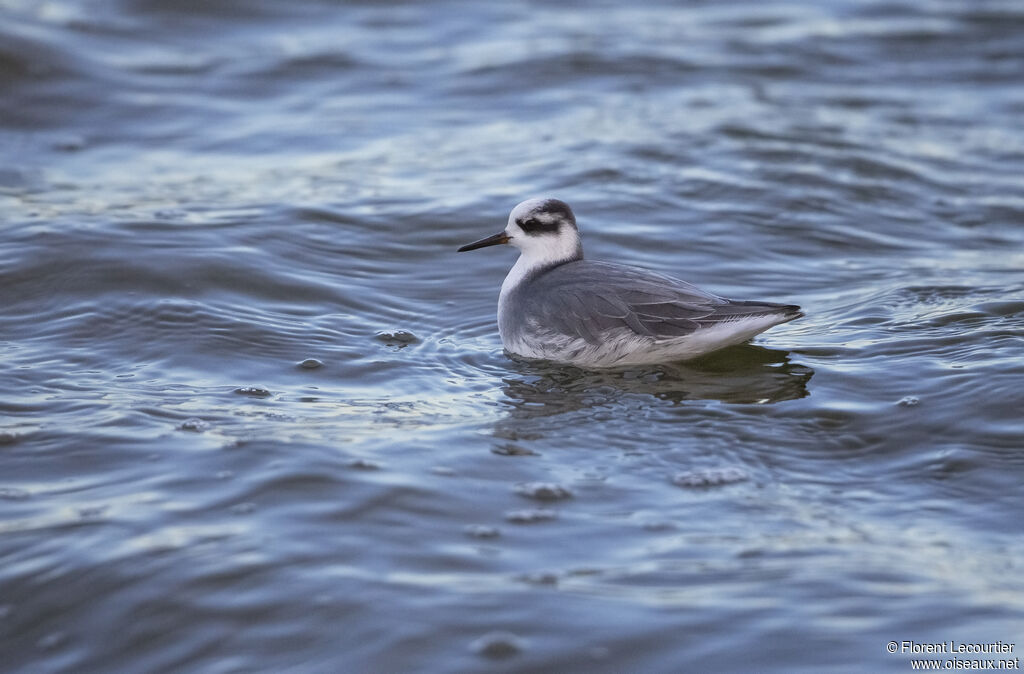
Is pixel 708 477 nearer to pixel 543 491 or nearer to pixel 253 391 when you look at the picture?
pixel 543 491

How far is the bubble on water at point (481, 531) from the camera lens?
4680 millimetres

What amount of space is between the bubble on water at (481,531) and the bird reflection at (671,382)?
3.91 feet

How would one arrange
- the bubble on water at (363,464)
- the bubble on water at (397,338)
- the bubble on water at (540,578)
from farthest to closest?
the bubble on water at (397,338) < the bubble on water at (363,464) < the bubble on water at (540,578)

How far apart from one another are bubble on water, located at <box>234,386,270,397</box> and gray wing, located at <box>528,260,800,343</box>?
4.95 ft

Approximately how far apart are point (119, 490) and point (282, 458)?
683mm

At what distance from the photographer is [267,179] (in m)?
9.83

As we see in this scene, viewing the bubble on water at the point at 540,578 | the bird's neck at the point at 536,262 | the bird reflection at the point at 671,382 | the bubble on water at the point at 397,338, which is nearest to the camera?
the bubble on water at the point at 540,578

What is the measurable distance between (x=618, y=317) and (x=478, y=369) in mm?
823

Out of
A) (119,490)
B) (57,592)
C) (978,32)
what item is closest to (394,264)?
(119,490)

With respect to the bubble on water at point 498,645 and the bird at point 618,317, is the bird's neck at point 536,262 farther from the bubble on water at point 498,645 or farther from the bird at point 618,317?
the bubble on water at point 498,645

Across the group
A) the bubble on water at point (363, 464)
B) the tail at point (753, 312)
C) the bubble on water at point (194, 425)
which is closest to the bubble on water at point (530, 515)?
the bubble on water at point (363, 464)

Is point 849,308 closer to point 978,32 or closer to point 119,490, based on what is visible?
point 119,490

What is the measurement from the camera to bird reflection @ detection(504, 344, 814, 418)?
6047 mm

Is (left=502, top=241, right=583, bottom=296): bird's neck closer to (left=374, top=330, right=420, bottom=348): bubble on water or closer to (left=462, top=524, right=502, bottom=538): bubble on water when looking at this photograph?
(left=374, top=330, right=420, bottom=348): bubble on water
